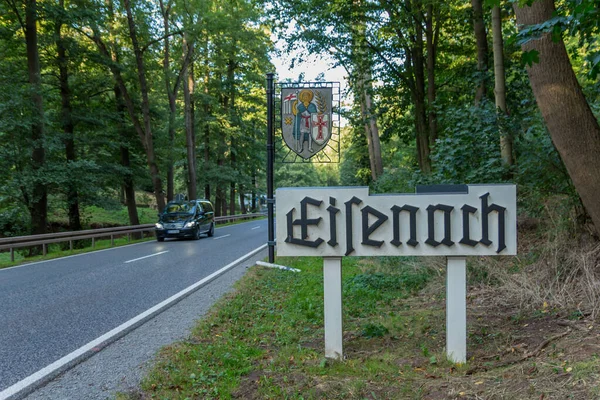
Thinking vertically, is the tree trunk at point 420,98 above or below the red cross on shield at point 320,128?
above

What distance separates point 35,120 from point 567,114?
669 inches

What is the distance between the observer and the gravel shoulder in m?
3.55

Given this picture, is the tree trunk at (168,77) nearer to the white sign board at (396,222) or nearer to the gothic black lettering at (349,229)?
the white sign board at (396,222)

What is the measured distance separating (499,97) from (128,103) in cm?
1858

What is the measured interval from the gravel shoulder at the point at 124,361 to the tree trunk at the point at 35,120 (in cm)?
1277

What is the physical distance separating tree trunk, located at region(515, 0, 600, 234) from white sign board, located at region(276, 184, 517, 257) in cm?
107

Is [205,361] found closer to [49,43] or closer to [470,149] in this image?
[470,149]

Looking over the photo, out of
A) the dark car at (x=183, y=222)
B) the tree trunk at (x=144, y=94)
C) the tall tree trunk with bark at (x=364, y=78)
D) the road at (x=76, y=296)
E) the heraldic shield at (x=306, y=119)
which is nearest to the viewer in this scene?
the road at (x=76, y=296)

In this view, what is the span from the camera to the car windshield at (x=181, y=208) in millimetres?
19438

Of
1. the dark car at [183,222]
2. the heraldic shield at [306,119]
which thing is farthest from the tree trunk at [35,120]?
the heraldic shield at [306,119]

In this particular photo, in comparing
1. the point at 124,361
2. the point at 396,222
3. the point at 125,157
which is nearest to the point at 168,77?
the point at 125,157

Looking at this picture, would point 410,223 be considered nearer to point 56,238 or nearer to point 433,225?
point 433,225

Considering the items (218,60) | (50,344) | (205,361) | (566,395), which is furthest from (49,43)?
(566,395)

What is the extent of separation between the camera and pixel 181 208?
19.8 meters
